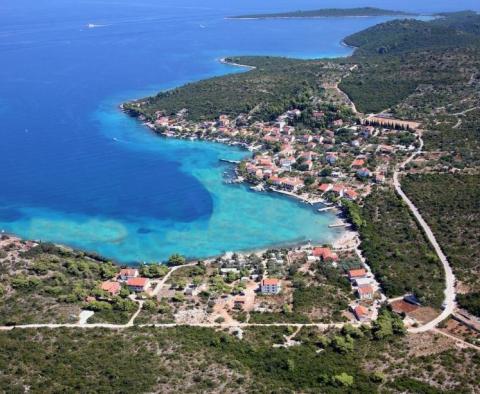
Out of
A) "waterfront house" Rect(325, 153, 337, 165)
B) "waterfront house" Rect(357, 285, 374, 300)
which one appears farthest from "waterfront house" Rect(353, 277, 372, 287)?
"waterfront house" Rect(325, 153, 337, 165)

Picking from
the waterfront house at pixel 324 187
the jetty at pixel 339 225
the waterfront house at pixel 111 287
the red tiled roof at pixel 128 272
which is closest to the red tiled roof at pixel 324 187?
the waterfront house at pixel 324 187

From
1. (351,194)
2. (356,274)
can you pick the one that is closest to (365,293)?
(356,274)

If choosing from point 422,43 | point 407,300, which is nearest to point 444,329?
point 407,300

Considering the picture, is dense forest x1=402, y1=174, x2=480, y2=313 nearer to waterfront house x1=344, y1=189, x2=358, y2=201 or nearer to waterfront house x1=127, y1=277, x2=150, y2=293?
waterfront house x1=344, y1=189, x2=358, y2=201

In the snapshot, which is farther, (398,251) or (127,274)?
(398,251)

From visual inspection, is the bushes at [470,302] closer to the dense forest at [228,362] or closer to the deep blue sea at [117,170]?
the dense forest at [228,362]

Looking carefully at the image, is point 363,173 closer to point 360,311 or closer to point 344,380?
point 360,311
